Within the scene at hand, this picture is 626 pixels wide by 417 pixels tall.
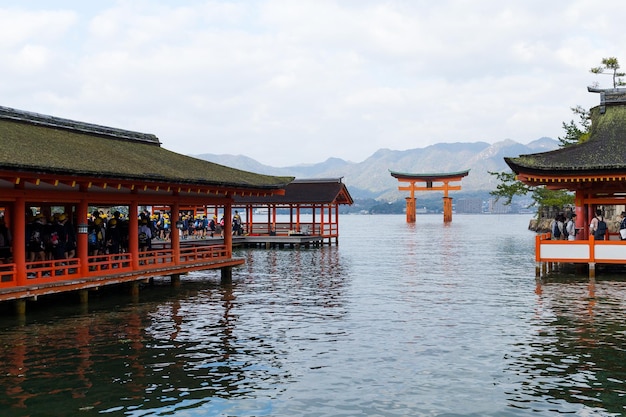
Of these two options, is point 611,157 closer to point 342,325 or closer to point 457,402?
point 342,325

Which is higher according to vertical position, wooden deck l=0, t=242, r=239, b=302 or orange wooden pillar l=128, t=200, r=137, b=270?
orange wooden pillar l=128, t=200, r=137, b=270

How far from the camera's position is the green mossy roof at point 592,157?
28812 mm

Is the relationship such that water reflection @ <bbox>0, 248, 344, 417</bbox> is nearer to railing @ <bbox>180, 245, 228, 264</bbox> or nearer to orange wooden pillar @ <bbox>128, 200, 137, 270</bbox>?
orange wooden pillar @ <bbox>128, 200, 137, 270</bbox>

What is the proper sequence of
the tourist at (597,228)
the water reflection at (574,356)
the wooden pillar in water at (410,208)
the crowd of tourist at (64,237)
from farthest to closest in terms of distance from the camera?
the wooden pillar in water at (410,208) → the tourist at (597,228) → the crowd of tourist at (64,237) → the water reflection at (574,356)

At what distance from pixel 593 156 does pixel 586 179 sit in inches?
52.6

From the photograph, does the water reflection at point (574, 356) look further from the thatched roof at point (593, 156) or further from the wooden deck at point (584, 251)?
the thatched roof at point (593, 156)

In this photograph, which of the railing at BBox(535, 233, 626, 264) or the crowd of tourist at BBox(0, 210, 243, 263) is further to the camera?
the railing at BBox(535, 233, 626, 264)

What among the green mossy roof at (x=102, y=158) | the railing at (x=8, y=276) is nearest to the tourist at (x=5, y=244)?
the railing at (x=8, y=276)

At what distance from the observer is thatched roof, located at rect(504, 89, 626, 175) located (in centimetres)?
2880

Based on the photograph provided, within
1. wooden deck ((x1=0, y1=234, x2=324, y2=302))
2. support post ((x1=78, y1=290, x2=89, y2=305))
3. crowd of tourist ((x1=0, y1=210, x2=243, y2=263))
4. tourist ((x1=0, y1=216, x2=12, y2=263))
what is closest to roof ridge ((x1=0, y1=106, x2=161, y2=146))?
crowd of tourist ((x1=0, y1=210, x2=243, y2=263))

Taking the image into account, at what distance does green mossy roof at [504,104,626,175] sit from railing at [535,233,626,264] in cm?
310

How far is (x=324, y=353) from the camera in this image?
16.0 m

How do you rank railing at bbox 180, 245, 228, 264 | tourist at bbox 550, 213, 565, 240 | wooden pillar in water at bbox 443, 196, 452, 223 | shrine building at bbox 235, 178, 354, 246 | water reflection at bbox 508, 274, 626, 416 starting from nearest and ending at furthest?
water reflection at bbox 508, 274, 626, 416 < railing at bbox 180, 245, 228, 264 < tourist at bbox 550, 213, 565, 240 < shrine building at bbox 235, 178, 354, 246 < wooden pillar in water at bbox 443, 196, 452, 223

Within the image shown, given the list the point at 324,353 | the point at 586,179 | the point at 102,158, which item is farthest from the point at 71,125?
the point at 586,179
